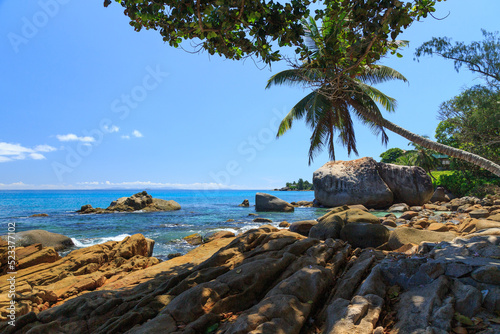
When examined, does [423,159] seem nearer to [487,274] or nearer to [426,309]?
[487,274]

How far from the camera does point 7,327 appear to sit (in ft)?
12.9

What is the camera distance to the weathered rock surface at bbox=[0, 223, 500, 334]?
2859mm

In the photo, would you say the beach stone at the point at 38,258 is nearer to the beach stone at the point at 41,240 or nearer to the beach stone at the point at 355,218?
the beach stone at the point at 41,240

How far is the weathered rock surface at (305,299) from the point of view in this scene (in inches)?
113

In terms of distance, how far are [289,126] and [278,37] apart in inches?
426

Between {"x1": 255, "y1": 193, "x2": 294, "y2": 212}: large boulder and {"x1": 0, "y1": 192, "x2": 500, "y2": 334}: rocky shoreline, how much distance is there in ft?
66.2

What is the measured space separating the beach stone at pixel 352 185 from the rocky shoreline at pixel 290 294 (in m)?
18.5

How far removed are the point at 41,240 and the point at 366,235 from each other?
12516mm

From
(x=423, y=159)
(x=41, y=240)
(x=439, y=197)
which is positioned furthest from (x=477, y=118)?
(x=423, y=159)

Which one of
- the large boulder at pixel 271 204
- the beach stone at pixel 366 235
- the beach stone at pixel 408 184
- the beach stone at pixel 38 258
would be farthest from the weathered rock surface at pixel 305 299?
the beach stone at pixel 408 184

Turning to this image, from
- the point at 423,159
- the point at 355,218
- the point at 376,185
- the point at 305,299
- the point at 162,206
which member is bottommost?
the point at 162,206

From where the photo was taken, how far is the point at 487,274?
3119 millimetres

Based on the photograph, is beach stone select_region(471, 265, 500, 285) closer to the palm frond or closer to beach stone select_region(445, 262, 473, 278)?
beach stone select_region(445, 262, 473, 278)

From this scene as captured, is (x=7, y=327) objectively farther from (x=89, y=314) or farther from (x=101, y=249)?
(x=101, y=249)
